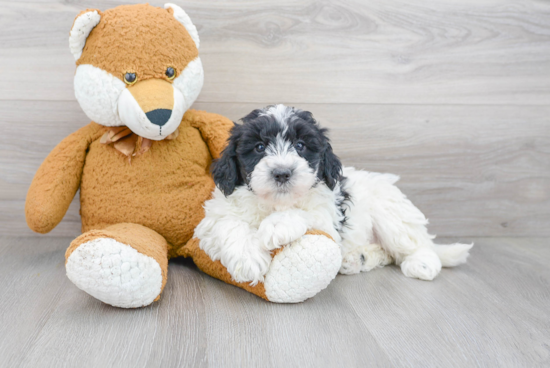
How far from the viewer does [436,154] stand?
6.45 ft

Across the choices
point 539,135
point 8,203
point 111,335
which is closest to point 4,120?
point 8,203

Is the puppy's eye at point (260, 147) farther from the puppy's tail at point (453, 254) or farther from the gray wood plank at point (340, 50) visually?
the puppy's tail at point (453, 254)

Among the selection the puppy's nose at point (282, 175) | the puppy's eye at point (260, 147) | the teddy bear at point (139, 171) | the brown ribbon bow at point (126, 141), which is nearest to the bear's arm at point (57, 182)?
the teddy bear at point (139, 171)

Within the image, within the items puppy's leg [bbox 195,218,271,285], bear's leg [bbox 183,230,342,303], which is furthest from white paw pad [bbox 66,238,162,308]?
Answer: bear's leg [bbox 183,230,342,303]

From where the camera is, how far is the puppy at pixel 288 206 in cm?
123

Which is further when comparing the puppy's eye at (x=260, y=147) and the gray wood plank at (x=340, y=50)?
the gray wood plank at (x=340, y=50)

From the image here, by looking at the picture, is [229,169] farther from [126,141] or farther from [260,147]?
[126,141]

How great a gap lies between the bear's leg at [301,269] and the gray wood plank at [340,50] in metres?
0.81

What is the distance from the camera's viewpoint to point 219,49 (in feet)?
5.81

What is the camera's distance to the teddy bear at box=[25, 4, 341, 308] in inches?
46.1

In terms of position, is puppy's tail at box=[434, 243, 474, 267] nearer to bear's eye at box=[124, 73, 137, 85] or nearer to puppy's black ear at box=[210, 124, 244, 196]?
puppy's black ear at box=[210, 124, 244, 196]

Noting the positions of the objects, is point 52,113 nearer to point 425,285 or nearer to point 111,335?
point 111,335

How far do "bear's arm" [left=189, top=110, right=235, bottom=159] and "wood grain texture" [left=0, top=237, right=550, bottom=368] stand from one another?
1.53 ft

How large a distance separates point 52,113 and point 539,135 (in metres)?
2.17
